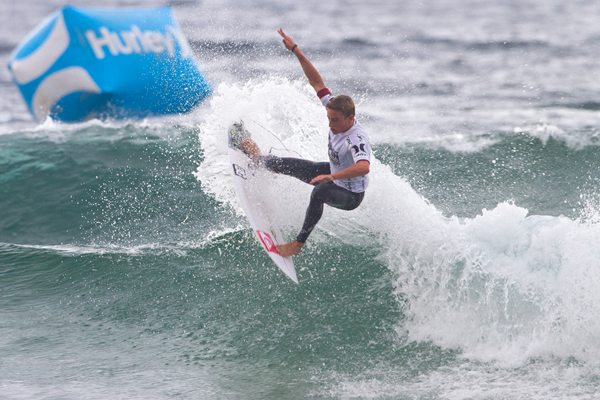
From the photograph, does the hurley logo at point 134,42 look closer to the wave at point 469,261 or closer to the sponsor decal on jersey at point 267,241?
the wave at point 469,261

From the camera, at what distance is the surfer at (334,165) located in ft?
17.0

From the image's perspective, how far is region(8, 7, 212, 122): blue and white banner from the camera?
10.6 metres

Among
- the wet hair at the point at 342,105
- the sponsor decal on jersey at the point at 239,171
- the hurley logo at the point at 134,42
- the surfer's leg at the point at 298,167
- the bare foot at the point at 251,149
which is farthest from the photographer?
the hurley logo at the point at 134,42

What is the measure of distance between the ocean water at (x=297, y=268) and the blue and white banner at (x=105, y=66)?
53 cm

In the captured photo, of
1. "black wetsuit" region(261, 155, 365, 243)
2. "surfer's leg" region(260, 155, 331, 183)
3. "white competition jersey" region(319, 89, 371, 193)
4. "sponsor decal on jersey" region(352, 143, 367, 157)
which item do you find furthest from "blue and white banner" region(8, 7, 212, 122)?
"sponsor decal on jersey" region(352, 143, 367, 157)

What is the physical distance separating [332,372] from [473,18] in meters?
28.3

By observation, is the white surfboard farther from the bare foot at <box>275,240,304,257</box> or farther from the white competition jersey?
the white competition jersey

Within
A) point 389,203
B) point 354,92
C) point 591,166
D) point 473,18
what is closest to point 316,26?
point 473,18

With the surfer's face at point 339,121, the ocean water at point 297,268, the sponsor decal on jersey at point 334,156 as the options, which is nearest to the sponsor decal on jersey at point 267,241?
the ocean water at point 297,268

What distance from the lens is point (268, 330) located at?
582 centimetres

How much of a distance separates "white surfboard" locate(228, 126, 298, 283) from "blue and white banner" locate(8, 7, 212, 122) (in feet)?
19.8

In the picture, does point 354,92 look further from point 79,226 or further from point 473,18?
point 473,18

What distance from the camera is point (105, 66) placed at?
11.0 metres

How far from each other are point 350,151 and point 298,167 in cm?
84
